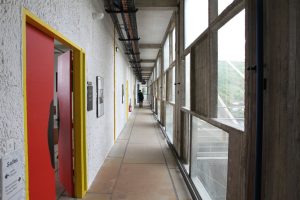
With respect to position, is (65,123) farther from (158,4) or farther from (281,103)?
(158,4)

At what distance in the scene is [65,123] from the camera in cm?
296

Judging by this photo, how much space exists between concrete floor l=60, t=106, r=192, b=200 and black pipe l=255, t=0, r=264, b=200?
1.86 metres

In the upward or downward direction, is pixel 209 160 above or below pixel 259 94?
below

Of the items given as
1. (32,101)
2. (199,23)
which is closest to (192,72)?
(199,23)

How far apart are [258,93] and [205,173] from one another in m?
2.06

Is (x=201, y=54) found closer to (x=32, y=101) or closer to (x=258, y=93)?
(x=258, y=93)

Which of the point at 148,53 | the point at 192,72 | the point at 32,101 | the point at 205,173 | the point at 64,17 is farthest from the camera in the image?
the point at 148,53

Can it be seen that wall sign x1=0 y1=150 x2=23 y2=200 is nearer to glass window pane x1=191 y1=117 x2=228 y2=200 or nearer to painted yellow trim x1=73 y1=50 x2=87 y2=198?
painted yellow trim x1=73 y1=50 x2=87 y2=198

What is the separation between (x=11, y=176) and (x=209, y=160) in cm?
247

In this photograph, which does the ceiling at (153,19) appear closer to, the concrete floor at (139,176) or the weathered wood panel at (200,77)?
the weathered wood panel at (200,77)

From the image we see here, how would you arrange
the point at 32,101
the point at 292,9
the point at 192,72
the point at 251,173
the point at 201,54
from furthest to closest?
1. the point at 192,72
2. the point at 201,54
3. the point at 32,101
4. the point at 251,173
5. the point at 292,9

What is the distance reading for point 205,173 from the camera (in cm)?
298

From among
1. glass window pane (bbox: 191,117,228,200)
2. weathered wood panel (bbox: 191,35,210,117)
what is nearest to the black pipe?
glass window pane (bbox: 191,117,228,200)

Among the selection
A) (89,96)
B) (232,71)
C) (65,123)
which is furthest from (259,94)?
(65,123)
